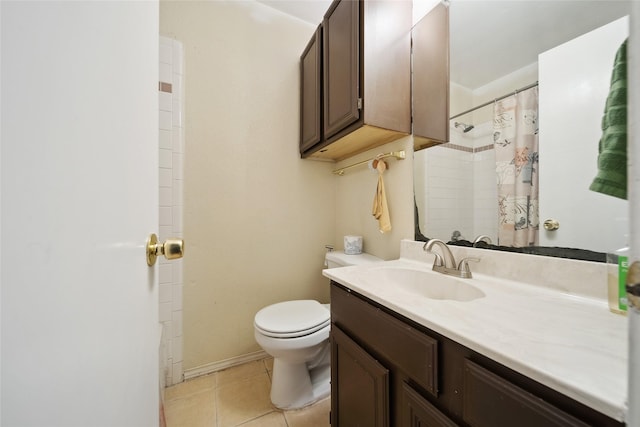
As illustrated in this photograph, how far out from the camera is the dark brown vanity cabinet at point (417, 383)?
14.6 inches

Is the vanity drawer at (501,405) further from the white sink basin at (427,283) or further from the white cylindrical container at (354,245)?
the white cylindrical container at (354,245)

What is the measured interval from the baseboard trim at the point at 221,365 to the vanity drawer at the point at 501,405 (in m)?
1.39

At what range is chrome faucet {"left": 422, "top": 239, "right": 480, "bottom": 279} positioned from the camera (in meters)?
0.85

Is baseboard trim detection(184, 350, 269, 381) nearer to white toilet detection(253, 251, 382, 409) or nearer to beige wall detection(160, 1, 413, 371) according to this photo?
beige wall detection(160, 1, 413, 371)

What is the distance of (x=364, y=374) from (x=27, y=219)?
839 millimetres

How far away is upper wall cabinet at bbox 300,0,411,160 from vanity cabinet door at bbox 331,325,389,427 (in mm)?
923

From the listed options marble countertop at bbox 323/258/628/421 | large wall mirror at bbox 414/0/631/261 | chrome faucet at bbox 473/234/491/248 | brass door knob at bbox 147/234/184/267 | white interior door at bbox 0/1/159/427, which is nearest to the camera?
white interior door at bbox 0/1/159/427

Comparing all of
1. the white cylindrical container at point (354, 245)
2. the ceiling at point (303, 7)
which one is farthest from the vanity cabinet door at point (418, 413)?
the ceiling at point (303, 7)

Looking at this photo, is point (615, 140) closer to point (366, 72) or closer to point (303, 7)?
point (366, 72)

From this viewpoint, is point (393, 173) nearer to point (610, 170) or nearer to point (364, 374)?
point (610, 170)

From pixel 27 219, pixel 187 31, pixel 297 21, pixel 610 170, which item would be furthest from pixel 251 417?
pixel 297 21

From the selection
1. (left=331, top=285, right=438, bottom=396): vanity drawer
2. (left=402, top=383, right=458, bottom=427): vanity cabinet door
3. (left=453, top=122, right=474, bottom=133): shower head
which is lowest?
(left=402, top=383, right=458, bottom=427): vanity cabinet door

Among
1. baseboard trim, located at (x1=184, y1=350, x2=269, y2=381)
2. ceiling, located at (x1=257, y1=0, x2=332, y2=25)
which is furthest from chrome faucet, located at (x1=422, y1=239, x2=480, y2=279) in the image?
ceiling, located at (x1=257, y1=0, x2=332, y2=25)

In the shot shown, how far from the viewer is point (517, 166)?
0.81 meters
